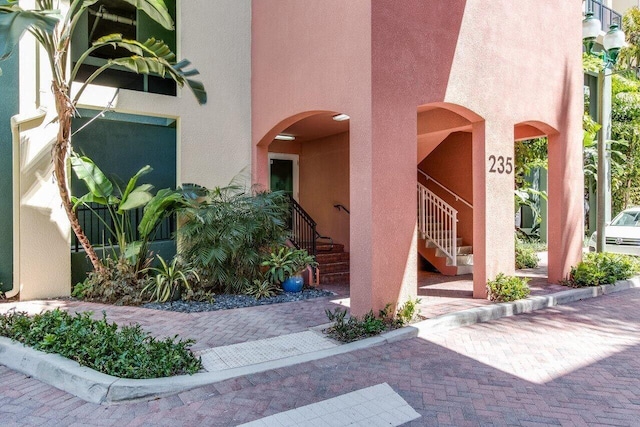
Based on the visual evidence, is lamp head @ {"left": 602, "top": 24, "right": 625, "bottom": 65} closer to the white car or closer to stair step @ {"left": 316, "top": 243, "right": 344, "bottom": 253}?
the white car

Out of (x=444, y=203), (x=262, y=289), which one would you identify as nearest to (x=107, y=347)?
(x=262, y=289)

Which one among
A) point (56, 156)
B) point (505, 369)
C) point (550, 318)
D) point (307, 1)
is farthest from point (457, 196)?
point (56, 156)

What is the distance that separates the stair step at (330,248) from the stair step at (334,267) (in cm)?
79

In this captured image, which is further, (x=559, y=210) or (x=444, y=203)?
(x=444, y=203)

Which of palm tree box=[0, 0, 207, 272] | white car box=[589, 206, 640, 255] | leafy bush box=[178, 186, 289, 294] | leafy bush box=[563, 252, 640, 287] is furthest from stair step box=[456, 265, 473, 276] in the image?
palm tree box=[0, 0, 207, 272]

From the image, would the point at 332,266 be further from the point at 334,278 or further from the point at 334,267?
the point at 334,278

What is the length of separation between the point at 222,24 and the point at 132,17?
217 cm

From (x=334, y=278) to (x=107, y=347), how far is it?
19.1 ft

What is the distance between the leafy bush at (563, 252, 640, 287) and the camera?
8672mm

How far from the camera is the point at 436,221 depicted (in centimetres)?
1041

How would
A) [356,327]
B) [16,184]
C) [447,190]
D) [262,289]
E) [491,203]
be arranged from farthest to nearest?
1. [447,190]
2. [262,289]
3. [491,203]
4. [16,184]
5. [356,327]

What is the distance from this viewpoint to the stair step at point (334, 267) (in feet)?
31.5

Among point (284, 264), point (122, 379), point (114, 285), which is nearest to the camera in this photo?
point (122, 379)

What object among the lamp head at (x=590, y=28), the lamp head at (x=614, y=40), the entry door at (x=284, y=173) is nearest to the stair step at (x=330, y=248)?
the entry door at (x=284, y=173)
